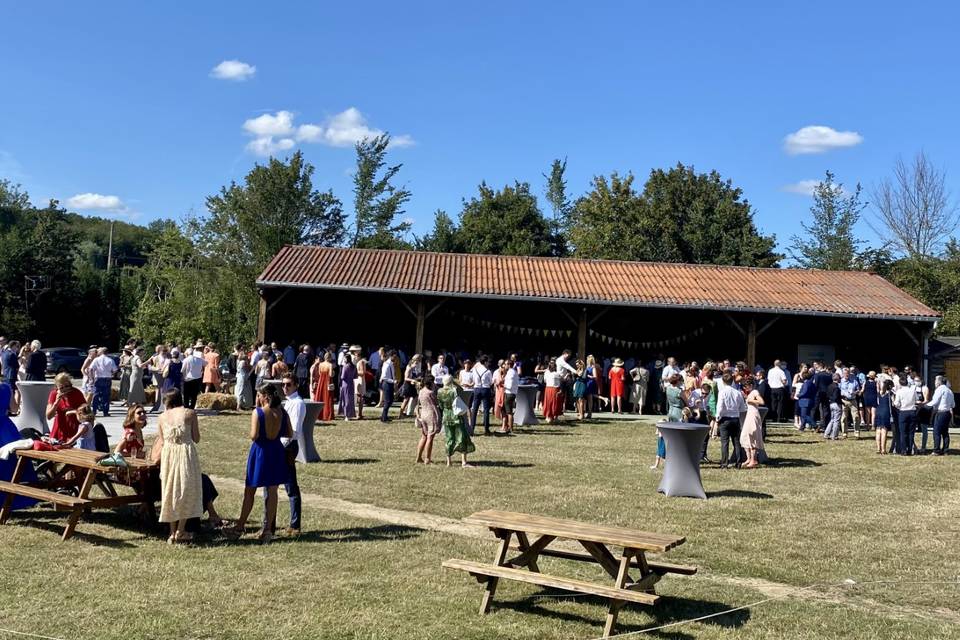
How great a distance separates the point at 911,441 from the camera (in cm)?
1486

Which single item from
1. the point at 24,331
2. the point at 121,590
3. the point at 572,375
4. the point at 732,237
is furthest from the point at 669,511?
the point at 24,331

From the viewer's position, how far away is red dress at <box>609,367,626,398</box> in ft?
66.4

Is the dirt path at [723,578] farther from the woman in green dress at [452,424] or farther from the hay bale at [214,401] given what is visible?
the hay bale at [214,401]

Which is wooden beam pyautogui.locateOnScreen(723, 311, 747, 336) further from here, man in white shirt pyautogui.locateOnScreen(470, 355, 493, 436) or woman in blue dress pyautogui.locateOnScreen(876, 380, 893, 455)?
man in white shirt pyautogui.locateOnScreen(470, 355, 493, 436)

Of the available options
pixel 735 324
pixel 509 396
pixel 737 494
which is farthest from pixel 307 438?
pixel 735 324

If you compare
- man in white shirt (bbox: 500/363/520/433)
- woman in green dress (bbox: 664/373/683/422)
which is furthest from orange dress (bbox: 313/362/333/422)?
woman in green dress (bbox: 664/373/683/422)

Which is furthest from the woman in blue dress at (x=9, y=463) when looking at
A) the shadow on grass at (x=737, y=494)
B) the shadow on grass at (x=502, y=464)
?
the shadow on grass at (x=737, y=494)

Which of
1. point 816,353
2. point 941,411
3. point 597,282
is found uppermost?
point 597,282

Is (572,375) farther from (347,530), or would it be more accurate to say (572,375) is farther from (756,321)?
(347,530)

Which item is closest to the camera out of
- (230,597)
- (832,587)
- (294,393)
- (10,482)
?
(230,597)

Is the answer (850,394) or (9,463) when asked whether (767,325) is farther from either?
(9,463)

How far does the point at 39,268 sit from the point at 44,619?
155 ft

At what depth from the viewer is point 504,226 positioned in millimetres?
47625

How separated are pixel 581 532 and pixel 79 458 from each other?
179 inches
